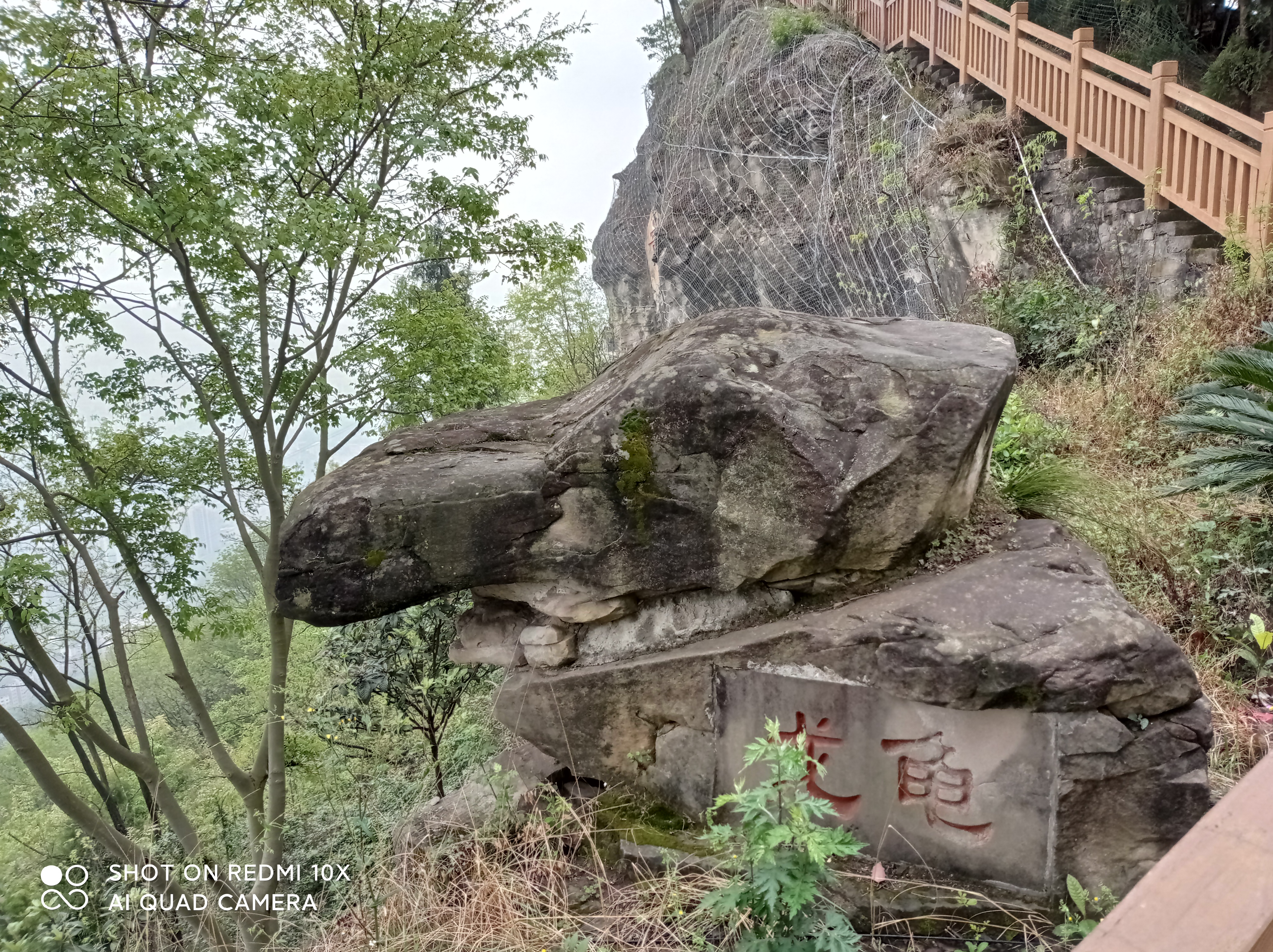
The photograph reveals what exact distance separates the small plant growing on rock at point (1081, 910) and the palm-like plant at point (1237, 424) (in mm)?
2475

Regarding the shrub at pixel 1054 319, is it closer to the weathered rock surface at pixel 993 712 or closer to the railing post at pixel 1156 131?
the railing post at pixel 1156 131

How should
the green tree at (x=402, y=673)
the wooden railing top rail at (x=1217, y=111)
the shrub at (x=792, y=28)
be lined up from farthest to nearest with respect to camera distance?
the shrub at (x=792, y=28), the wooden railing top rail at (x=1217, y=111), the green tree at (x=402, y=673)

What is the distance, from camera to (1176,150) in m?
5.85

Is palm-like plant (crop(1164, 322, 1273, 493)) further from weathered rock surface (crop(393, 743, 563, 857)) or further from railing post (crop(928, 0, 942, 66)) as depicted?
railing post (crop(928, 0, 942, 66))

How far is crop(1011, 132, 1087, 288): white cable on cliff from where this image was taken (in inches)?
274

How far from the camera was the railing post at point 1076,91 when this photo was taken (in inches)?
261

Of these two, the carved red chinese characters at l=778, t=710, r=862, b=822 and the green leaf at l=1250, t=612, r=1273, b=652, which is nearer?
the carved red chinese characters at l=778, t=710, r=862, b=822

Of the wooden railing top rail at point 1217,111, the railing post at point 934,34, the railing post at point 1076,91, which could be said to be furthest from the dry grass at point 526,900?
the railing post at point 934,34

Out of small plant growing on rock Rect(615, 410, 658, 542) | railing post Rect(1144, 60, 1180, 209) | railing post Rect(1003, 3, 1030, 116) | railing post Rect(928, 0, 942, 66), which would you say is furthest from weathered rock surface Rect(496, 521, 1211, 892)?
railing post Rect(928, 0, 942, 66)

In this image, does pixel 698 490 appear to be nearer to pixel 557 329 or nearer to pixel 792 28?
pixel 792 28

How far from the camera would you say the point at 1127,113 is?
20.7 ft

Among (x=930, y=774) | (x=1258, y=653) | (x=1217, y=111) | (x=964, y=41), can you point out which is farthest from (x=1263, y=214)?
(x=930, y=774)

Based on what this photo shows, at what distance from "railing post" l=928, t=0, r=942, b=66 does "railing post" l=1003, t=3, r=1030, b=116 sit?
1.38 meters

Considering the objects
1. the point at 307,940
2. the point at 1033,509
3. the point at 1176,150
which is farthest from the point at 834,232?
the point at 307,940
